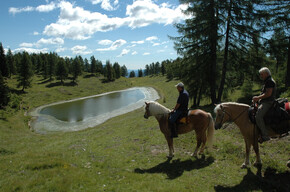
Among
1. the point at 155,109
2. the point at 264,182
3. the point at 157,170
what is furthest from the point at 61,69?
the point at 264,182

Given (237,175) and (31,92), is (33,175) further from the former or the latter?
(31,92)

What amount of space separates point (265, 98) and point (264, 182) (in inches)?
120

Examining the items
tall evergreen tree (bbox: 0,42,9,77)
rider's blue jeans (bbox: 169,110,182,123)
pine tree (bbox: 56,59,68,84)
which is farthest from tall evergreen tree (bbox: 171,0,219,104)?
tall evergreen tree (bbox: 0,42,9,77)

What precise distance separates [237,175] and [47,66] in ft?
324

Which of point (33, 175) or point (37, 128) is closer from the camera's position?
point (33, 175)

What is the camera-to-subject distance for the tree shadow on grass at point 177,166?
743cm

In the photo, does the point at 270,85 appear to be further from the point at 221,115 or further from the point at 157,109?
the point at 157,109

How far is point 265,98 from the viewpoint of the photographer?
6242 mm

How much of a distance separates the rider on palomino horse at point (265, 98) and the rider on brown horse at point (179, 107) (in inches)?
115

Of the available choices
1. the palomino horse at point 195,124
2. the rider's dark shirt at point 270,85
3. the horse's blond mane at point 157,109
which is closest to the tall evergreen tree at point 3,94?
the horse's blond mane at point 157,109

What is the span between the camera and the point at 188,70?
1891 cm

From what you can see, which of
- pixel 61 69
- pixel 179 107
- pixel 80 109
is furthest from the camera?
pixel 61 69

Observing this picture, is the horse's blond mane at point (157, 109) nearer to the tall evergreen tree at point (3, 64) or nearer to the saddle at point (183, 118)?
the saddle at point (183, 118)

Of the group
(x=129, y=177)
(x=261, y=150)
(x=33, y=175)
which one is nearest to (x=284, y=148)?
(x=261, y=150)
